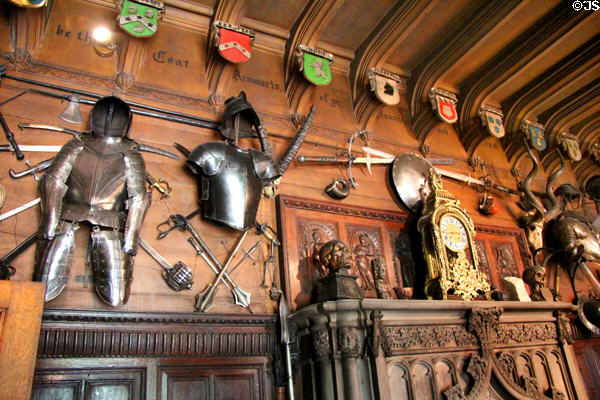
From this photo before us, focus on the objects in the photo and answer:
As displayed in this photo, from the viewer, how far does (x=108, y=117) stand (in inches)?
144

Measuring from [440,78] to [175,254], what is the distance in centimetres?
382

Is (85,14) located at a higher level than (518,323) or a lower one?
higher

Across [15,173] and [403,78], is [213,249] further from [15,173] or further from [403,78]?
[403,78]

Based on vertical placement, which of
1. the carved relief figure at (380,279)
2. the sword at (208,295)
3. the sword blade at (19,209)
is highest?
the sword blade at (19,209)

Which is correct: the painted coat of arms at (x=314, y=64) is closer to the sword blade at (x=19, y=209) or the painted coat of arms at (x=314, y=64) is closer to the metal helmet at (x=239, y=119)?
the metal helmet at (x=239, y=119)

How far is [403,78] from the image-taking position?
6.04m

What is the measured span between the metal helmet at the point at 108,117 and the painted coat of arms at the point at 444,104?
11.5 ft

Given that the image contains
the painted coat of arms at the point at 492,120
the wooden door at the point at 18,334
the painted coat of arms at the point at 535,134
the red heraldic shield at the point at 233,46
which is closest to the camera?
the wooden door at the point at 18,334

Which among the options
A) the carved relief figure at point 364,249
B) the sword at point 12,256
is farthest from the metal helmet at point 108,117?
the carved relief figure at point 364,249

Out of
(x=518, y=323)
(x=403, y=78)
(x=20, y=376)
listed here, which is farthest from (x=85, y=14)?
(x=518, y=323)

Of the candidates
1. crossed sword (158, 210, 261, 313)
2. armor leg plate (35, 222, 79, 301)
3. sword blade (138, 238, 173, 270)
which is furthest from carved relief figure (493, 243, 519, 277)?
armor leg plate (35, 222, 79, 301)

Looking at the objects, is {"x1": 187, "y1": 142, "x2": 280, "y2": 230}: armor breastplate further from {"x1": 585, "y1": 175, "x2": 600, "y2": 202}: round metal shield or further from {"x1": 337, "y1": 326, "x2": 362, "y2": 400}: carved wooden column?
{"x1": 585, "y1": 175, "x2": 600, "y2": 202}: round metal shield

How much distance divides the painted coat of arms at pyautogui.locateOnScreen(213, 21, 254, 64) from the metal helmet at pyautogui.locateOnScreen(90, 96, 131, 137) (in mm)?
1128

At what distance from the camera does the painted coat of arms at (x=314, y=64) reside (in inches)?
191
